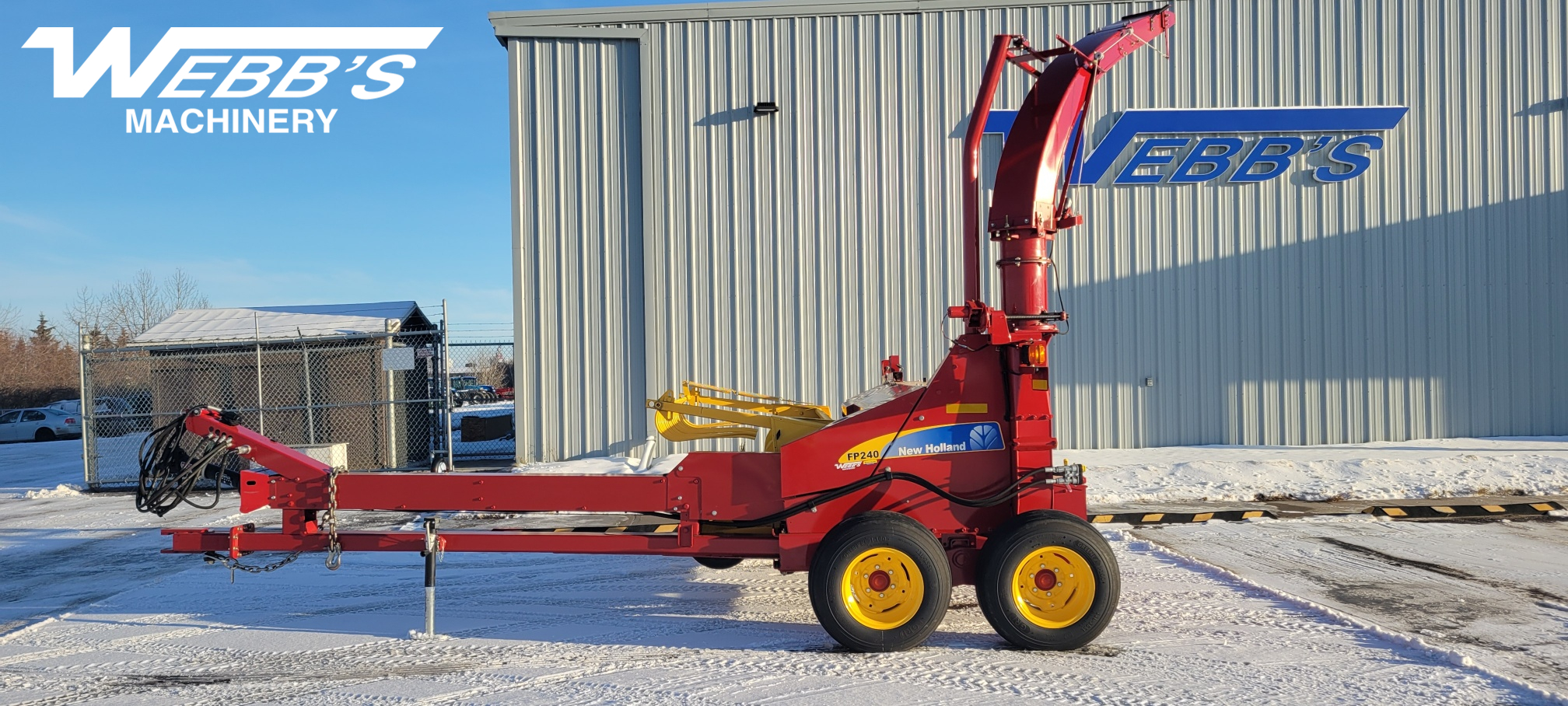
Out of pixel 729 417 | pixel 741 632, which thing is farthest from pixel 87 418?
pixel 741 632

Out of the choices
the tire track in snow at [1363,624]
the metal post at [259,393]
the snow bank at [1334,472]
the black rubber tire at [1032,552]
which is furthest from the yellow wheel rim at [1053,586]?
the metal post at [259,393]

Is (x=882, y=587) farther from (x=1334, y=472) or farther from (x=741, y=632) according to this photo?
(x=1334, y=472)

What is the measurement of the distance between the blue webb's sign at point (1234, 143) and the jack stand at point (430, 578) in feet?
32.1

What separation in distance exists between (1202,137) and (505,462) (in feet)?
36.6

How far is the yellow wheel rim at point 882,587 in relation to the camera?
488 centimetres

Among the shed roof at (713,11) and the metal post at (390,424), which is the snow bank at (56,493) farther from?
the shed roof at (713,11)

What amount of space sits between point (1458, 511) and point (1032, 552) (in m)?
6.83

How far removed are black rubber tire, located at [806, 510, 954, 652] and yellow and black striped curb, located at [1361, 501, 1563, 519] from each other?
6515 millimetres

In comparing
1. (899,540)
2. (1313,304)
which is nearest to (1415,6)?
(1313,304)

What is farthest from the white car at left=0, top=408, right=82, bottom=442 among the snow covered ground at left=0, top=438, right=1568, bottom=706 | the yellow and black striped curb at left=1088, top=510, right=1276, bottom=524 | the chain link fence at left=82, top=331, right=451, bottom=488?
the yellow and black striped curb at left=1088, top=510, right=1276, bottom=524

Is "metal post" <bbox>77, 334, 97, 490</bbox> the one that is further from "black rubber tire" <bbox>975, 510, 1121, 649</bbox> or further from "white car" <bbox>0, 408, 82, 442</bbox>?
"white car" <bbox>0, 408, 82, 442</bbox>

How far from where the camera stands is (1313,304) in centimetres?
1297

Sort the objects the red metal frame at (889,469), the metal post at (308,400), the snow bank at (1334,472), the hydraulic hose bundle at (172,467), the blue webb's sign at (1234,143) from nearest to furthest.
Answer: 1. the red metal frame at (889,469)
2. the hydraulic hose bundle at (172,467)
3. the snow bank at (1334,472)
4. the metal post at (308,400)
5. the blue webb's sign at (1234,143)

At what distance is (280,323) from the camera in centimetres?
1434
